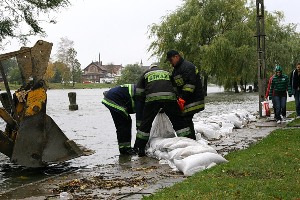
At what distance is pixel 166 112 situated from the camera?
27.0ft

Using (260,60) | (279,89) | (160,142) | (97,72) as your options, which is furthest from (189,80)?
(97,72)

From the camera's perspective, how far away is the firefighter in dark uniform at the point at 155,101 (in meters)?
7.99

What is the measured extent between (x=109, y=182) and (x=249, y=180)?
1803mm

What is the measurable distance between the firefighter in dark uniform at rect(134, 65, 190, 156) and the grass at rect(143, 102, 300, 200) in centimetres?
123

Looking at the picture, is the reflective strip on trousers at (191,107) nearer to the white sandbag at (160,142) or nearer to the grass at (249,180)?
the white sandbag at (160,142)

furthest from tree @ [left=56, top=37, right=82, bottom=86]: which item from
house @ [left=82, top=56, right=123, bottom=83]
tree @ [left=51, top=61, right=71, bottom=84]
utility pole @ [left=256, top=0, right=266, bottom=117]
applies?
utility pole @ [left=256, top=0, right=266, bottom=117]

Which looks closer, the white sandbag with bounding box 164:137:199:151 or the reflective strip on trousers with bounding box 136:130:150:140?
the white sandbag with bounding box 164:137:199:151

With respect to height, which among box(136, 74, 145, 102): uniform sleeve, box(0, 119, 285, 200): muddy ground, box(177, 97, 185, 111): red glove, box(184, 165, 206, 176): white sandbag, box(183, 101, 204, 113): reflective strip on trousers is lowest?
box(0, 119, 285, 200): muddy ground

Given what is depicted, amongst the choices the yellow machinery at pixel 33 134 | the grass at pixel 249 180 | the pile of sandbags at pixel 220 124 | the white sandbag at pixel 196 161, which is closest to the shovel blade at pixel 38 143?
the yellow machinery at pixel 33 134

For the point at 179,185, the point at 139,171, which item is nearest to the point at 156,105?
the point at 139,171

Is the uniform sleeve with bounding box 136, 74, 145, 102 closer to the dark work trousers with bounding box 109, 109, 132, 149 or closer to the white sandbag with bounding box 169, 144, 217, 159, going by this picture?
the dark work trousers with bounding box 109, 109, 132, 149

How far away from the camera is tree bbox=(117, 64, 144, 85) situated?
79.2 metres

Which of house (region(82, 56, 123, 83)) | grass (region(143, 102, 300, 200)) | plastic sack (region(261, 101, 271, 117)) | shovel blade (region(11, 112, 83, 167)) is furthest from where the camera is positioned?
house (region(82, 56, 123, 83))

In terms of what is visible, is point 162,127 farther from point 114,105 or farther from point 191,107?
point 114,105
